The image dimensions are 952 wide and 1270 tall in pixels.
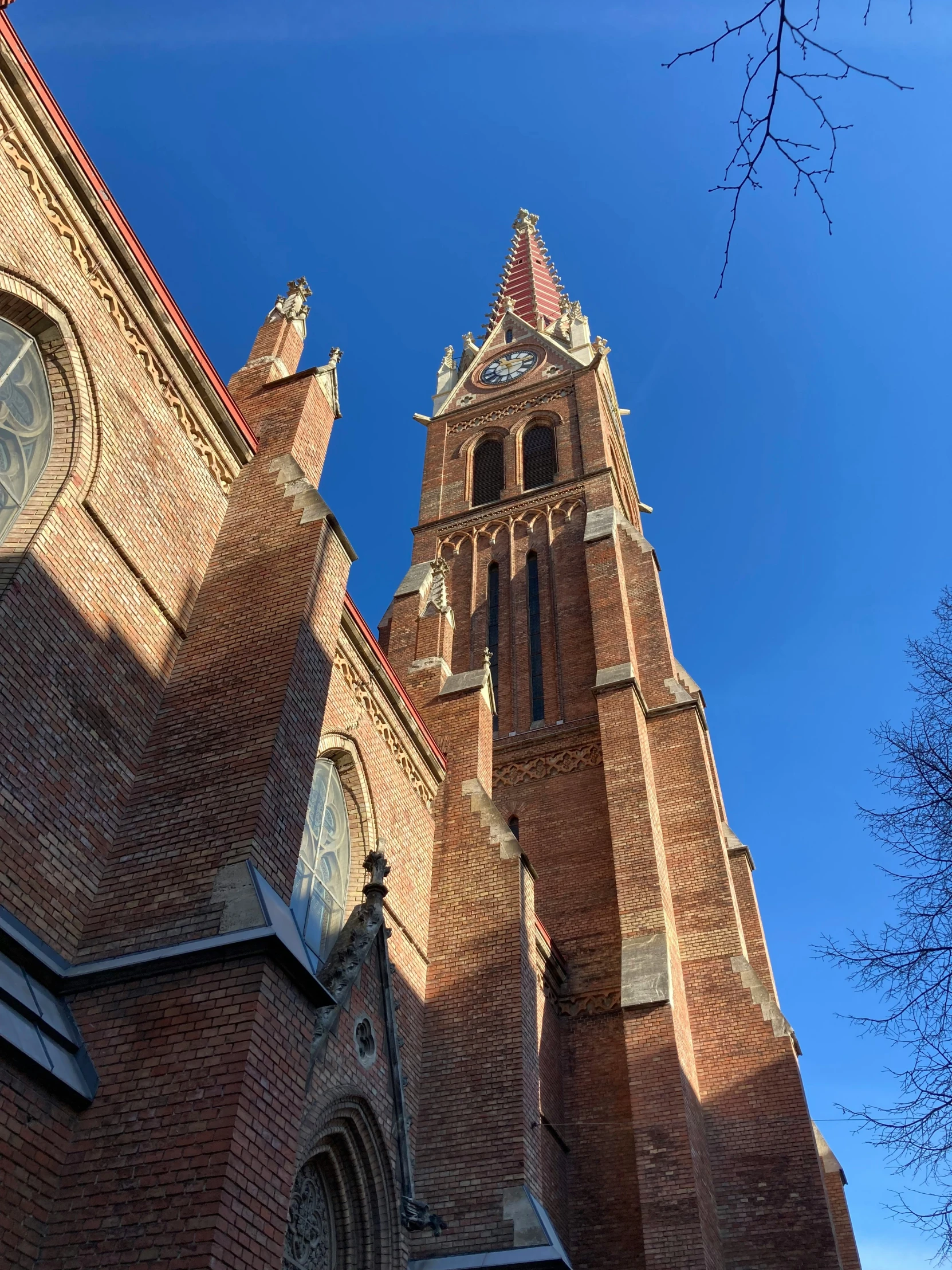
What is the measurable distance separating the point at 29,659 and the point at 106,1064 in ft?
8.55

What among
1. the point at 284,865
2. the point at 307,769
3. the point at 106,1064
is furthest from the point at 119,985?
the point at 307,769

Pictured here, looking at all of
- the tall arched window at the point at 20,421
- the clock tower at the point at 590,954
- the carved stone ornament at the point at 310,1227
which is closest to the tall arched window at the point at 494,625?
the clock tower at the point at 590,954

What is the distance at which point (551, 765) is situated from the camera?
18.4 meters

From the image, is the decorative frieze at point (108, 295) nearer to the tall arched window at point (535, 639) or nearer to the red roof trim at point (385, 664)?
the red roof trim at point (385, 664)

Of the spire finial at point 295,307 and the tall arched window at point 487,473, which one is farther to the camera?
the tall arched window at point 487,473

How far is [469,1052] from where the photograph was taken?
10469 mm

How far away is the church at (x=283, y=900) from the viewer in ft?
18.2

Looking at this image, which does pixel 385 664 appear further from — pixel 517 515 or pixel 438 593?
pixel 517 515

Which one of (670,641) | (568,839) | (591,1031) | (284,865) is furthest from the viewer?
(670,641)

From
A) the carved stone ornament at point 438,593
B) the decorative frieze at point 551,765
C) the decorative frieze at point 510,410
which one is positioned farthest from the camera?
the decorative frieze at point 510,410

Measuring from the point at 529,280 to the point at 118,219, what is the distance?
127 ft

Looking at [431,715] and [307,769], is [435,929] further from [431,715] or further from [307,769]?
[307,769]

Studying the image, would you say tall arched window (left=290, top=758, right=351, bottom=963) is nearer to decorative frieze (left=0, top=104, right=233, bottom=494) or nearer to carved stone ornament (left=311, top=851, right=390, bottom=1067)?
carved stone ornament (left=311, top=851, right=390, bottom=1067)

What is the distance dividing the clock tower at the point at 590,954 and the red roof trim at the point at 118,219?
5.98 metres
